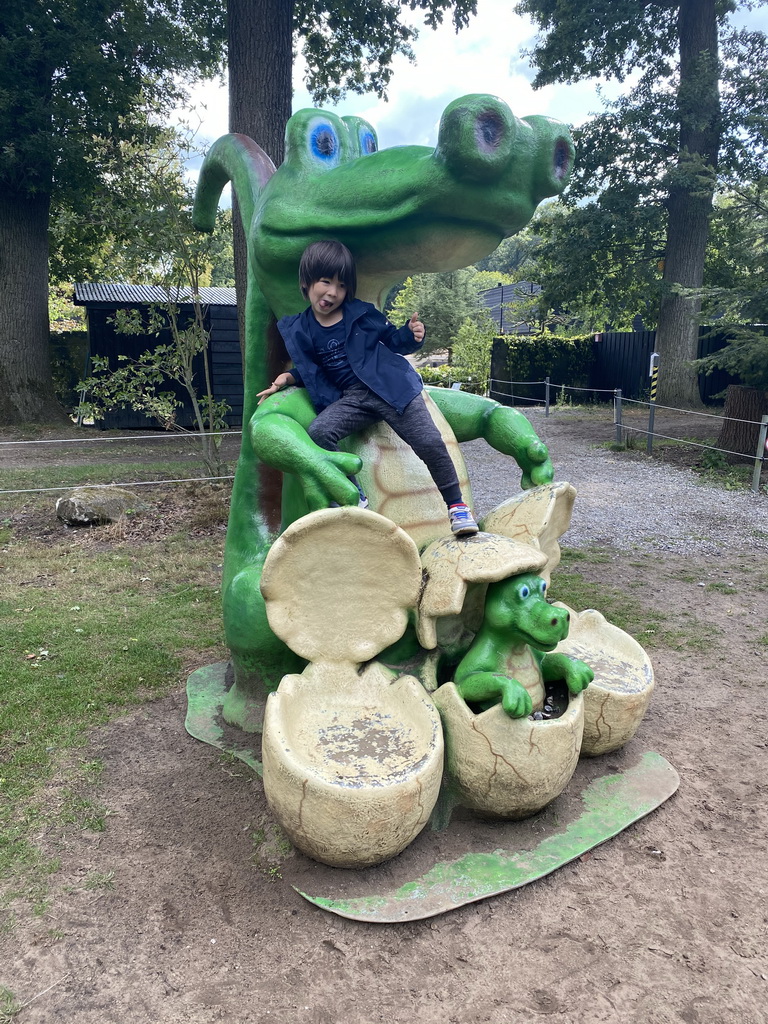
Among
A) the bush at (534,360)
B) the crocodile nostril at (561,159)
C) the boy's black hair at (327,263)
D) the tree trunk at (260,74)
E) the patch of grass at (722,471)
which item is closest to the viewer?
the crocodile nostril at (561,159)

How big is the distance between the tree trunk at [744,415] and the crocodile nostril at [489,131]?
8.12 meters

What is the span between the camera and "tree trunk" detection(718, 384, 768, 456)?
29.9 ft

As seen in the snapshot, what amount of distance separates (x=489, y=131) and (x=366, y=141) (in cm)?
91

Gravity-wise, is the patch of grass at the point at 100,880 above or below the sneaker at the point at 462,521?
below

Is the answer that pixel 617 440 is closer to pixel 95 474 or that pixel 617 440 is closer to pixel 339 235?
pixel 95 474

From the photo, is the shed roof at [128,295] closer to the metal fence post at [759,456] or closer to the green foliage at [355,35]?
the green foliage at [355,35]

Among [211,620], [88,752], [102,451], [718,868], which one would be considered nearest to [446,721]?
[718,868]

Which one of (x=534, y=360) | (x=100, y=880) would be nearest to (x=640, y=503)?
(x=100, y=880)

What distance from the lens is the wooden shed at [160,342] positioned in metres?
13.3

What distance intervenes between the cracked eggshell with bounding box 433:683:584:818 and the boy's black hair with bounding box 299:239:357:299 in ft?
4.17

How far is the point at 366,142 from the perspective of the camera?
2609mm

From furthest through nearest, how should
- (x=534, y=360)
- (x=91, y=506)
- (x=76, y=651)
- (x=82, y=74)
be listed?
(x=534, y=360) → (x=82, y=74) → (x=91, y=506) → (x=76, y=651)

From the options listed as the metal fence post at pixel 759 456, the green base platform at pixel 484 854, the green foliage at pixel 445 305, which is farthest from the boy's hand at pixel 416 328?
the green foliage at pixel 445 305

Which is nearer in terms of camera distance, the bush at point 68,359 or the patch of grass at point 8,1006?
Result: the patch of grass at point 8,1006
